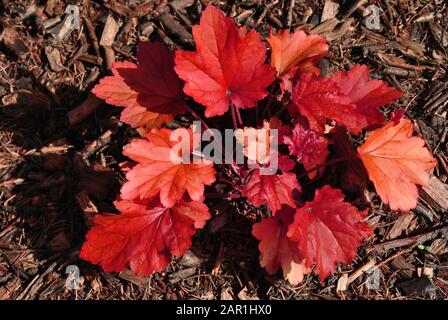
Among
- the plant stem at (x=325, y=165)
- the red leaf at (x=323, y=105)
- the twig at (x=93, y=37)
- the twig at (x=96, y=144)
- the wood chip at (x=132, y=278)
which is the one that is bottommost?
the wood chip at (x=132, y=278)

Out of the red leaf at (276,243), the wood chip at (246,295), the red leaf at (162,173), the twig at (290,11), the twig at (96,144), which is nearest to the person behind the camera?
the red leaf at (162,173)

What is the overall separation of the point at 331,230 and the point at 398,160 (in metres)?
0.40

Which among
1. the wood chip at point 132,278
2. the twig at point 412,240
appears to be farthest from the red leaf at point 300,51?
the wood chip at point 132,278

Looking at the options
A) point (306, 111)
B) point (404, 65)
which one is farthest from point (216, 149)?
point (404, 65)

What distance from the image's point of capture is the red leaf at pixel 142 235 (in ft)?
5.76

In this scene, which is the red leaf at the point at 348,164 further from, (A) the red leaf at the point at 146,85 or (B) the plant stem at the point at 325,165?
(A) the red leaf at the point at 146,85

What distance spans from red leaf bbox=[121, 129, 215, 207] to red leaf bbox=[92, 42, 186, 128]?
0.62ft

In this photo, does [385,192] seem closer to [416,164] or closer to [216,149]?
[416,164]

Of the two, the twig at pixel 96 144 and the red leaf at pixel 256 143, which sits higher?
the red leaf at pixel 256 143

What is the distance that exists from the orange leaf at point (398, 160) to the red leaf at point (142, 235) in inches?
27.6

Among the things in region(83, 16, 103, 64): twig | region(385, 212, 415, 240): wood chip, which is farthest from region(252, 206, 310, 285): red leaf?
region(83, 16, 103, 64): twig

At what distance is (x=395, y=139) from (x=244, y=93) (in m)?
0.64

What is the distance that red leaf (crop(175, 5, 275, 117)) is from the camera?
1.71 meters

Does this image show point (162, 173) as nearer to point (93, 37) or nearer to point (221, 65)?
point (221, 65)
